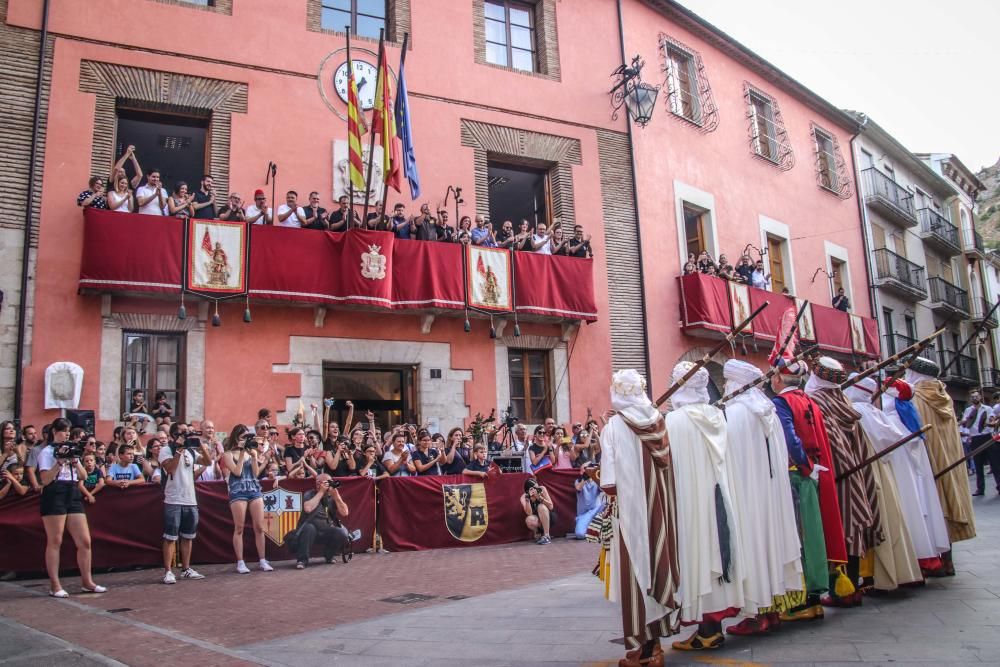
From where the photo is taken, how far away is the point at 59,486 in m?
8.30

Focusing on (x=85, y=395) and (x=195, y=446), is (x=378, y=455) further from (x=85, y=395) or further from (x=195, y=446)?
(x=85, y=395)

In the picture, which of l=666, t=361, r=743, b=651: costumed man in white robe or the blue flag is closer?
l=666, t=361, r=743, b=651: costumed man in white robe

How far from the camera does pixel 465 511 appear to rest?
11.8 m

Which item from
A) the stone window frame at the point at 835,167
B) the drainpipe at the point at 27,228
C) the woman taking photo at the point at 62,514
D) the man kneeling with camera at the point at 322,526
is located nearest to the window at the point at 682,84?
the stone window frame at the point at 835,167

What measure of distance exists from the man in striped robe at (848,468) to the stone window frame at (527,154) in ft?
32.9

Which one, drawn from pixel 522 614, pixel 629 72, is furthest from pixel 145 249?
pixel 629 72

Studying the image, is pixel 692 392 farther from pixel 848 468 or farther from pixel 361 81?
pixel 361 81

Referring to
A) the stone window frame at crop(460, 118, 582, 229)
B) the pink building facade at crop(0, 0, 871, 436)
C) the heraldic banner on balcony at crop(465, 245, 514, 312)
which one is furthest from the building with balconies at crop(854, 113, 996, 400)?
the heraldic banner on balcony at crop(465, 245, 514, 312)

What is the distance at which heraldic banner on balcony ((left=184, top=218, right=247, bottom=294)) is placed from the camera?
1259 cm

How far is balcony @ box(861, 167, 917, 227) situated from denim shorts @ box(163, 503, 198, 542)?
24167 millimetres

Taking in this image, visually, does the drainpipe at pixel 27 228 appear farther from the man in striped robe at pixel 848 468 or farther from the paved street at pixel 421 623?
the man in striped robe at pixel 848 468

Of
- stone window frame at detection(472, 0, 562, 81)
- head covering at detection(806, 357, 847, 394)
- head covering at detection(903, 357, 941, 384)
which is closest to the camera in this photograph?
head covering at detection(806, 357, 847, 394)

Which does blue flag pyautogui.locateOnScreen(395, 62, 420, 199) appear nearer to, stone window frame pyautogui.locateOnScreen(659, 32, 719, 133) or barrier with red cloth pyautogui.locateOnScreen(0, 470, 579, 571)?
barrier with red cloth pyautogui.locateOnScreen(0, 470, 579, 571)

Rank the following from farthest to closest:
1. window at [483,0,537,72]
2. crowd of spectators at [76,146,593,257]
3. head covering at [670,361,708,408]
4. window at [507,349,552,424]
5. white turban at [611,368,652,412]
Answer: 1. window at [483,0,537,72]
2. window at [507,349,552,424]
3. crowd of spectators at [76,146,593,257]
4. head covering at [670,361,708,408]
5. white turban at [611,368,652,412]
